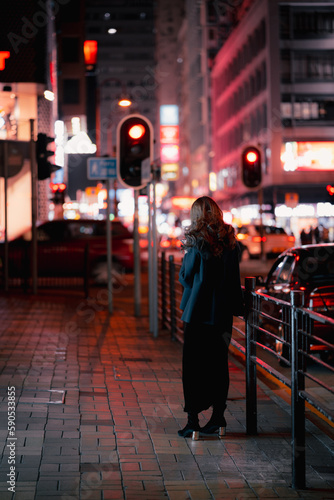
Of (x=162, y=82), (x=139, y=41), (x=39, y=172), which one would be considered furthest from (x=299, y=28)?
(x=139, y=41)

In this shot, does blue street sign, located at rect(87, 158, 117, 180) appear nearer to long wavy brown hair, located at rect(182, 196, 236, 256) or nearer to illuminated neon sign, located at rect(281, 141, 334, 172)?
long wavy brown hair, located at rect(182, 196, 236, 256)

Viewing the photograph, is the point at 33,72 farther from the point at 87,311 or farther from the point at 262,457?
the point at 262,457

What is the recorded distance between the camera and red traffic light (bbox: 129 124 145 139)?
41.8ft

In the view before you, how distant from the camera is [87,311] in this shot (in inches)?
595

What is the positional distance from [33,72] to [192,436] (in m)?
21.6

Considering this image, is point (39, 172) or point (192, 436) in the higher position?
point (39, 172)

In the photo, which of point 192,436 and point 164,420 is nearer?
point 192,436

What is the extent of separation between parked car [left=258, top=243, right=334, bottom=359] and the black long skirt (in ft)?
9.87

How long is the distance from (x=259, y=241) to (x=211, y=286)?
33458 millimetres

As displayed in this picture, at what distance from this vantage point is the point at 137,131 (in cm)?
1276

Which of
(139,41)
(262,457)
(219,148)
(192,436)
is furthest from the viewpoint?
(139,41)

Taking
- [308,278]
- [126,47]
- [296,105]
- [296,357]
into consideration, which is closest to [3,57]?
[308,278]

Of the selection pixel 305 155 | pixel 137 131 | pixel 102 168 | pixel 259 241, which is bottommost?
pixel 259 241

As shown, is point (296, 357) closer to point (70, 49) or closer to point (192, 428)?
point (192, 428)
